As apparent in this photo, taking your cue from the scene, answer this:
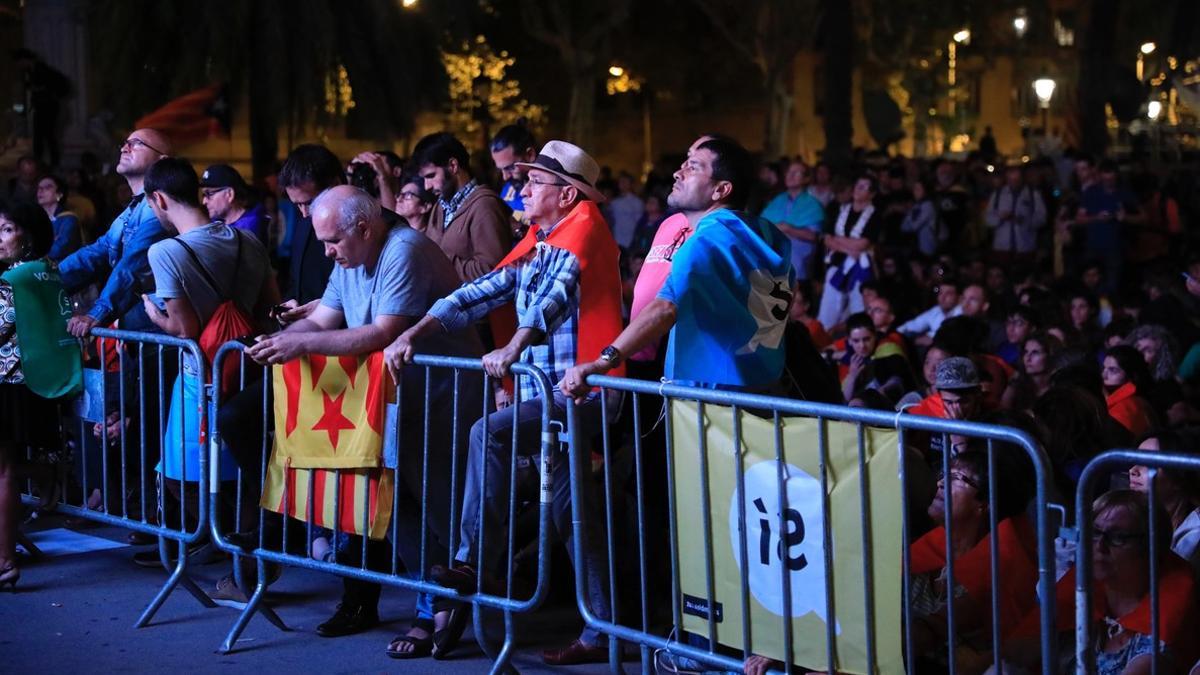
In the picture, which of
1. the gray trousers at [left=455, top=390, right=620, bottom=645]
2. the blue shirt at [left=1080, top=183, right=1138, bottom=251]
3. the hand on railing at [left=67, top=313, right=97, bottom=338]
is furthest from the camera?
the blue shirt at [left=1080, top=183, right=1138, bottom=251]

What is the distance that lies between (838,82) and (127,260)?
72.3ft

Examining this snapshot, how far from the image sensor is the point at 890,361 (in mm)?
10688

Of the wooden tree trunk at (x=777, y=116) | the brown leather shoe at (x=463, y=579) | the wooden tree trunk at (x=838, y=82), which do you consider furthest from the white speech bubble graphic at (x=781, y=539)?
the wooden tree trunk at (x=777, y=116)

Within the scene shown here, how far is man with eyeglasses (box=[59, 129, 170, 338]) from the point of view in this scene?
8234mm

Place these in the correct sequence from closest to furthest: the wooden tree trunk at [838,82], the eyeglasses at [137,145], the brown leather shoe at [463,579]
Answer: the brown leather shoe at [463,579]
the eyeglasses at [137,145]
the wooden tree trunk at [838,82]

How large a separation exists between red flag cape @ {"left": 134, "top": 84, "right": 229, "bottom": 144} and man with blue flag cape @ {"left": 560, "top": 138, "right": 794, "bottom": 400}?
9.29 metres

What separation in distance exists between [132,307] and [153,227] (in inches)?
16.3

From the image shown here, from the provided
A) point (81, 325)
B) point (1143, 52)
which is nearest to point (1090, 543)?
point (81, 325)

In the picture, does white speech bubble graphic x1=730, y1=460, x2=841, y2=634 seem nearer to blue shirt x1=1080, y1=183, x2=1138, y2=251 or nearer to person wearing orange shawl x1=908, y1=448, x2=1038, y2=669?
person wearing orange shawl x1=908, y1=448, x2=1038, y2=669

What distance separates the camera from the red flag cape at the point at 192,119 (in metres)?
14.8

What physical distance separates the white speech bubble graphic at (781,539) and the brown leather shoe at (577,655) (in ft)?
4.50

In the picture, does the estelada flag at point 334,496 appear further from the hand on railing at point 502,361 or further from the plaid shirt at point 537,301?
the hand on railing at point 502,361

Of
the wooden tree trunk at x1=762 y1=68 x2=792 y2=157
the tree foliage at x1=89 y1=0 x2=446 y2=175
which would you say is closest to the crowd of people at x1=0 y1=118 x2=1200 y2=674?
the tree foliage at x1=89 y1=0 x2=446 y2=175

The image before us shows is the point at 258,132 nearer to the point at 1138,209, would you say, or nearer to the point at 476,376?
the point at 1138,209
